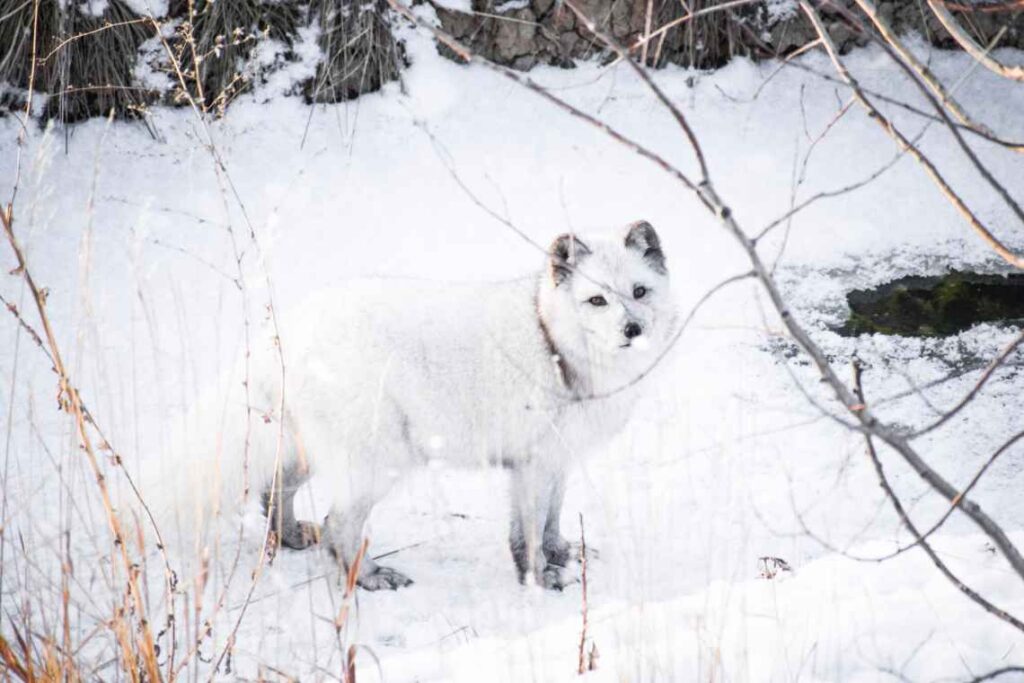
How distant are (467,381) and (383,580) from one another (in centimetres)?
81

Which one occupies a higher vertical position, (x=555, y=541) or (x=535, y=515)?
→ (x=535, y=515)

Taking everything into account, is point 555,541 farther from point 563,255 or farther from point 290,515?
point 563,255

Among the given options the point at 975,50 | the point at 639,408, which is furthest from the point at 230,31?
the point at 975,50

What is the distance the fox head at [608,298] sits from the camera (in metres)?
3.22

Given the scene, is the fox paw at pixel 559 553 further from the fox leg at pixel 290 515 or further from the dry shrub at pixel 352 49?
the dry shrub at pixel 352 49

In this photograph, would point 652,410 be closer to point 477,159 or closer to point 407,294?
point 407,294

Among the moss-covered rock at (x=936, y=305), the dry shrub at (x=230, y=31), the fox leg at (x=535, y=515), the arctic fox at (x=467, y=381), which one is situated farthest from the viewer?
the dry shrub at (x=230, y=31)

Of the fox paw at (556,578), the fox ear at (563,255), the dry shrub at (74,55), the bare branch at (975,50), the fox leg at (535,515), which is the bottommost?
the fox paw at (556,578)

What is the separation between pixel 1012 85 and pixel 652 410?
4759 millimetres

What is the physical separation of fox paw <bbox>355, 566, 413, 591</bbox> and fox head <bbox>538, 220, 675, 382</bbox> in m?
1.02

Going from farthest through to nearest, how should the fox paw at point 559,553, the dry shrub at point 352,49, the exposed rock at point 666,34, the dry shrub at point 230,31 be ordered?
the exposed rock at point 666,34 → the dry shrub at point 352,49 → the dry shrub at point 230,31 → the fox paw at point 559,553

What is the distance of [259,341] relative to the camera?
342 centimetres

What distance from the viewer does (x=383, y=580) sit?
344 cm

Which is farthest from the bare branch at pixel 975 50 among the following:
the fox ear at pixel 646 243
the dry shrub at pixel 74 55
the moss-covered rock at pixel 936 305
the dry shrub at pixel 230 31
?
the dry shrub at pixel 74 55
